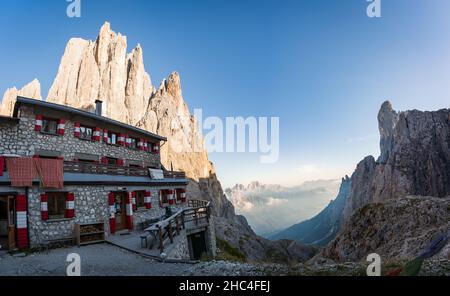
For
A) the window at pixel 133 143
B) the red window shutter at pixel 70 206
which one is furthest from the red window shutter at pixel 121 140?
the red window shutter at pixel 70 206

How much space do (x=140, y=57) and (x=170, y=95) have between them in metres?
Answer: 22.7

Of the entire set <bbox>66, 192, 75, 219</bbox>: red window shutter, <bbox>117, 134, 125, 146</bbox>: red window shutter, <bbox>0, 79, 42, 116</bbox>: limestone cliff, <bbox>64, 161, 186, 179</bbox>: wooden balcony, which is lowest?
<bbox>66, 192, 75, 219</bbox>: red window shutter

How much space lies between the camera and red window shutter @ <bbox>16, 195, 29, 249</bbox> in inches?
618

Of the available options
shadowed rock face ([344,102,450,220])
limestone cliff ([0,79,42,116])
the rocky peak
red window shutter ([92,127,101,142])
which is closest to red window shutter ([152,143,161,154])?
red window shutter ([92,127,101,142])

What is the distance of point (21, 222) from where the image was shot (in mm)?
15836

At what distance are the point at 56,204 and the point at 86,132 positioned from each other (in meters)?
8.88

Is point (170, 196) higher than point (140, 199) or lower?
lower

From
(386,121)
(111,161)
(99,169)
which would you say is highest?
(386,121)

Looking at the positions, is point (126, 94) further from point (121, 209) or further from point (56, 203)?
point (56, 203)

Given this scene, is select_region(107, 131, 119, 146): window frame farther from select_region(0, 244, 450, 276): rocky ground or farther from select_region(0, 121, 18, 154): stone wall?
select_region(0, 244, 450, 276): rocky ground

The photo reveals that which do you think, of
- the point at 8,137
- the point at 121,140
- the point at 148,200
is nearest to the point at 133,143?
the point at 121,140

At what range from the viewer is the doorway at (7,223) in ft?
51.2

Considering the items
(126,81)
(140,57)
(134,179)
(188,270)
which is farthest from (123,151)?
(140,57)

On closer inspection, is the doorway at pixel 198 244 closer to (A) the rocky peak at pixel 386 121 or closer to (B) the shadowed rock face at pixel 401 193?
(B) the shadowed rock face at pixel 401 193
